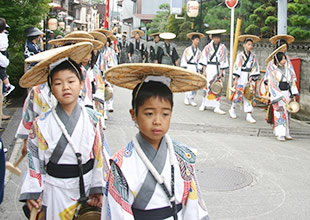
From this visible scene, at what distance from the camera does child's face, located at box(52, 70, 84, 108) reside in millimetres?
2971

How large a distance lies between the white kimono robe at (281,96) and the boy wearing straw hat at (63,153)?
544 cm

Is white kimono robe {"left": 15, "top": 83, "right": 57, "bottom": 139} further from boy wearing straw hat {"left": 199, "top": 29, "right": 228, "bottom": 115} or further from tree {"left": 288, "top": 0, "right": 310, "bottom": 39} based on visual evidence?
tree {"left": 288, "top": 0, "right": 310, "bottom": 39}

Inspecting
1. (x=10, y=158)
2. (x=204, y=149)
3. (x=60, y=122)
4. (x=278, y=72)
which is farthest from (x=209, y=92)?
(x=60, y=122)

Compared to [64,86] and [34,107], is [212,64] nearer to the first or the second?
[34,107]

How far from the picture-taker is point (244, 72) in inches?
383

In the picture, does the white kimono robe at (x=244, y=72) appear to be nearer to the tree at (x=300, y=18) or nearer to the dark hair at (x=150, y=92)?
the tree at (x=300, y=18)

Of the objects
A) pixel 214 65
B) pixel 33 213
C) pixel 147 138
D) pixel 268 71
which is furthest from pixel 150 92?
pixel 214 65

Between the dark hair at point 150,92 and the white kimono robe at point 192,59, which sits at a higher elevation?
the white kimono robe at point 192,59

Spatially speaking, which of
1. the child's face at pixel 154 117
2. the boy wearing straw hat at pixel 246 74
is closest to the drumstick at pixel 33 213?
the child's face at pixel 154 117

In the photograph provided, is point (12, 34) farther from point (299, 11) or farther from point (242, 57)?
point (299, 11)

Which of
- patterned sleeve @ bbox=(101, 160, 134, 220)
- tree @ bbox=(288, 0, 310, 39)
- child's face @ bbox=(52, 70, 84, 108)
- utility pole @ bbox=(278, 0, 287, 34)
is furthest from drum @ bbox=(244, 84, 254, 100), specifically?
patterned sleeve @ bbox=(101, 160, 134, 220)

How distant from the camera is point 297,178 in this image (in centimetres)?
554

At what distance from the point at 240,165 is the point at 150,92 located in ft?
13.4

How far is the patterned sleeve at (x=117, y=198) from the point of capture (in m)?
2.19
